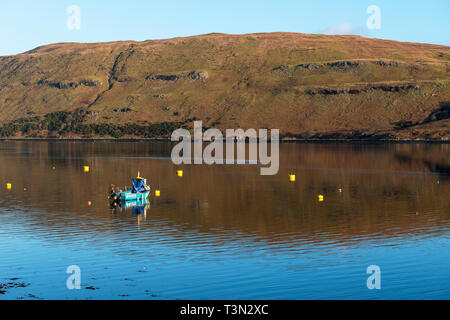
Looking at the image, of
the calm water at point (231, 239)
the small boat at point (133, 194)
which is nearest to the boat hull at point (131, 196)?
the small boat at point (133, 194)

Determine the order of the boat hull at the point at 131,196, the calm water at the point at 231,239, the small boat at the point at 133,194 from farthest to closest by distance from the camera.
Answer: the boat hull at the point at 131,196 → the small boat at the point at 133,194 → the calm water at the point at 231,239

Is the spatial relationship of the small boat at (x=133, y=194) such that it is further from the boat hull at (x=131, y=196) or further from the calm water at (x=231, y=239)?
the calm water at (x=231, y=239)

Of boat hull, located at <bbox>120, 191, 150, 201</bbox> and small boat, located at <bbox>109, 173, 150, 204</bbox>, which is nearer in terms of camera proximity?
small boat, located at <bbox>109, 173, 150, 204</bbox>

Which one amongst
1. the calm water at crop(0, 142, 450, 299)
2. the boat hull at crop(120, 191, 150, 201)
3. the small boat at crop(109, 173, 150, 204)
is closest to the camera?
the calm water at crop(0, 142, 450, 299)

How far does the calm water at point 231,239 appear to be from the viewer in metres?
35.1

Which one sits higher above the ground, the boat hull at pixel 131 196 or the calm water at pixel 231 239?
the boat hull at pixel 131 196

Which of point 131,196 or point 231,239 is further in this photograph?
point 131,196

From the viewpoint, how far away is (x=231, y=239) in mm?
49656

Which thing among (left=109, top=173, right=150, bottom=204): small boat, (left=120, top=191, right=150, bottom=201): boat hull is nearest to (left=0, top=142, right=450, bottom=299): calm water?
(left=109, top=173, right=150, bottom=204): small boat

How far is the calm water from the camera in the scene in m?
35.1

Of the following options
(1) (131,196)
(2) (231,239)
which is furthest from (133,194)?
(2) (231,239)

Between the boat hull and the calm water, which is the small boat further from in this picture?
the calm water

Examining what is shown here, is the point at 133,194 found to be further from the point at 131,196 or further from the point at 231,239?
the point at 231,239
